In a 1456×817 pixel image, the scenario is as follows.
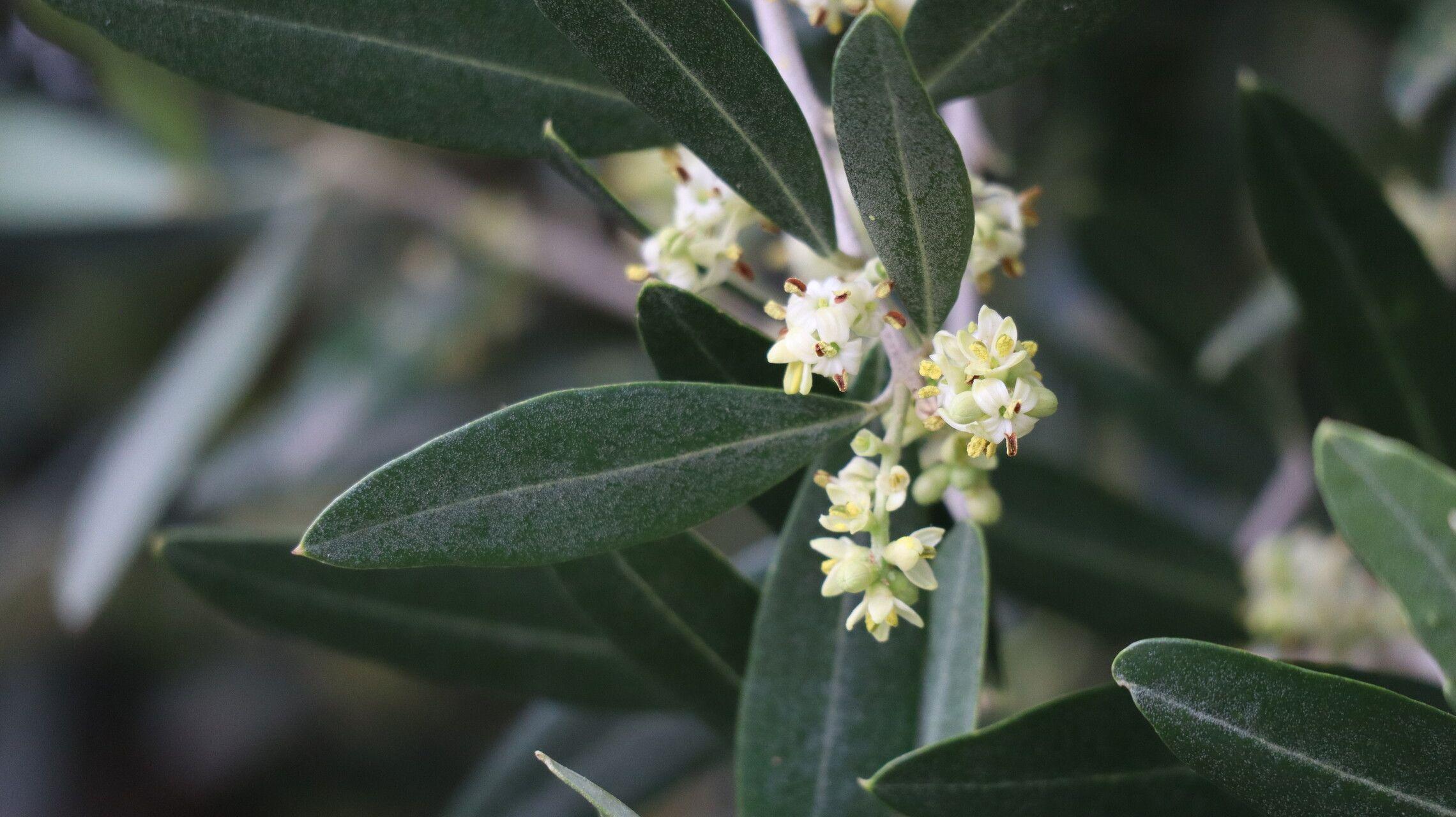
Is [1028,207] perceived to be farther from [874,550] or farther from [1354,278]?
[1354,278]

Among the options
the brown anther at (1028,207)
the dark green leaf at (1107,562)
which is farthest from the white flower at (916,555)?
the dark green leaf at (1107,562)

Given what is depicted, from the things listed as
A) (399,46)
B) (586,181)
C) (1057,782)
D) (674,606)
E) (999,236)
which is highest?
(399,46)

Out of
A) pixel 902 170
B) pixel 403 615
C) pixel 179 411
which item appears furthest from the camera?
pixel 179 411

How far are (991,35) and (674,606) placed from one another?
1.54 ft

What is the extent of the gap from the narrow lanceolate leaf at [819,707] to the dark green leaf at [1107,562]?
0.39 meters

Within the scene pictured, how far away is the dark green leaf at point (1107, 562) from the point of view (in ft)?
3.89

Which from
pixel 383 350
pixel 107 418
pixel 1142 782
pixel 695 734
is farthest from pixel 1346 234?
pixel 107 418

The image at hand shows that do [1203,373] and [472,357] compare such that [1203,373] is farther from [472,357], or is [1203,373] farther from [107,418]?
[107,418]

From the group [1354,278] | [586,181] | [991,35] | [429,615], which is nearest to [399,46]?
[586,181]

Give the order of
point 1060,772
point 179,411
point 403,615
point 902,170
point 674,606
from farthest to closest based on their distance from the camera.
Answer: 1. point 179,411
2. point 403,615
3. point 674,606
4. point 1060,772
5. point 902,170

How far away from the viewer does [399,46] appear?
2.44 ft

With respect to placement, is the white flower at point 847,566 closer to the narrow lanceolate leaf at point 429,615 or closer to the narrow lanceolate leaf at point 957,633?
the narrow lanceolate leaf at point 957,633

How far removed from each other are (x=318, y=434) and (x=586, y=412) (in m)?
1.54

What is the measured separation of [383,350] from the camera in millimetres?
2035
